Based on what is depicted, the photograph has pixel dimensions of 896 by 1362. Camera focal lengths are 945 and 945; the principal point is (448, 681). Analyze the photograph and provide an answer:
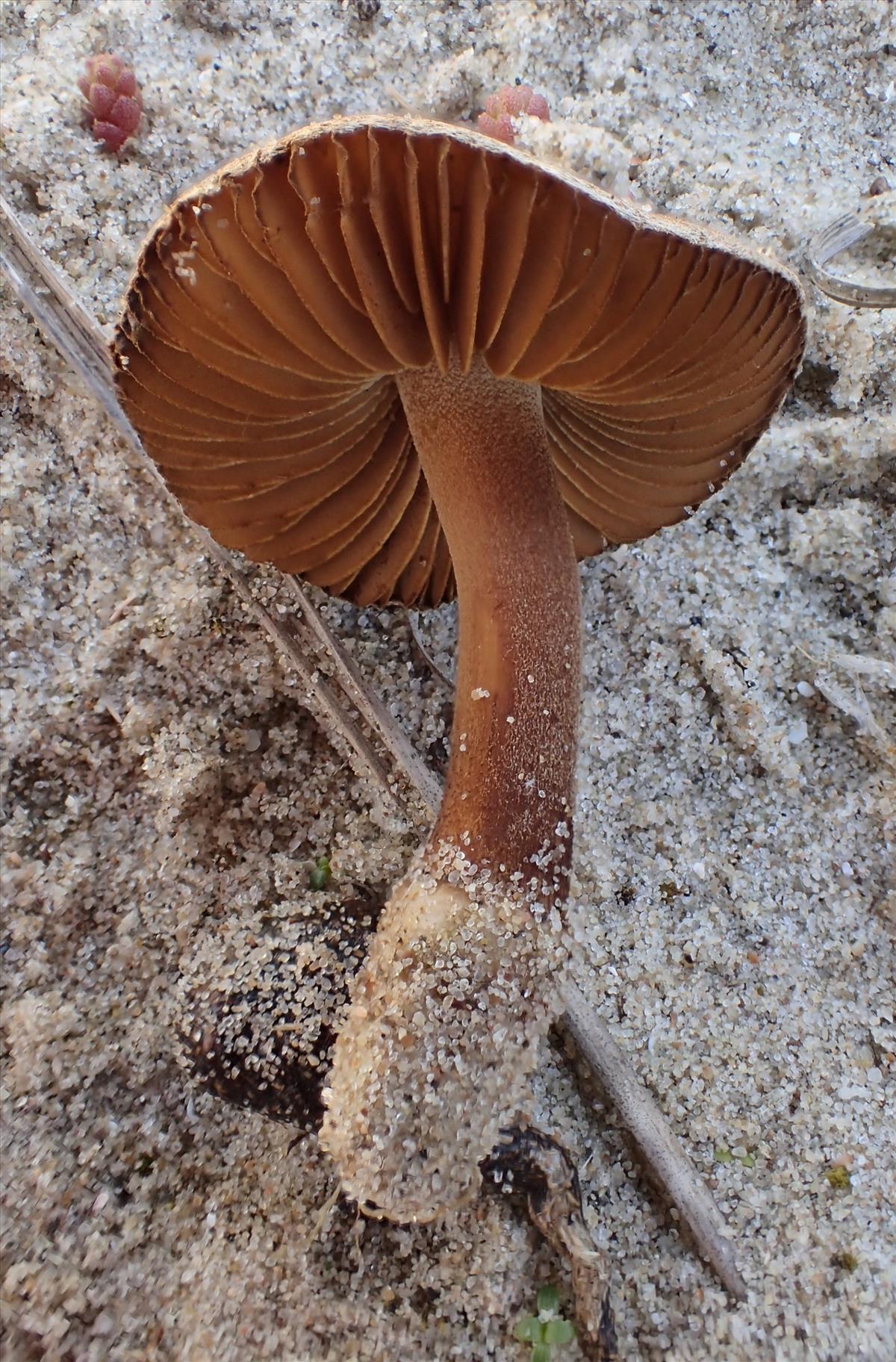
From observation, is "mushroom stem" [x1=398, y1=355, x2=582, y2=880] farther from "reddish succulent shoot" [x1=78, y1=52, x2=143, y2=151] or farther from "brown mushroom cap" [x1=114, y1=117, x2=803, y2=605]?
"reddish succulent shoot" [x1=78, y1=52, x2=143, y2=151]

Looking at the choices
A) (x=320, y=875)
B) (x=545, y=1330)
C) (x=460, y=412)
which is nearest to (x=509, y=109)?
(x=460, y=412)

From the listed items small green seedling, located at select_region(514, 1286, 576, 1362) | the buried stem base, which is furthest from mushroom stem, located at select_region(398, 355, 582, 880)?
small green seedling, located at select_region(514, 1286, 576, 1362)

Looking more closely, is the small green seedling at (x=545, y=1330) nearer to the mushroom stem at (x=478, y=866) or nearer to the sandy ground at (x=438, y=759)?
the sandy ground at (x=438, y=759)

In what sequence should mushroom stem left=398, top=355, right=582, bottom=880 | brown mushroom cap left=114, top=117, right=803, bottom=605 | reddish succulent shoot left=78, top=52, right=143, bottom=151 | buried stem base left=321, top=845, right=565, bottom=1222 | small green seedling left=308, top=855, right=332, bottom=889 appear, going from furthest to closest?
reddish succulent shoot left=78, top=52, right=143, bottom=151 → small green seedling left=308, top=855, right=332, bottom=889 → mushroom stem left=398, top=355, right=582, bottom=880 → buried stem base left=321, top=845, right=565, bottom=1222 → brown mushroom cap left=114, top=117, right=803, bottom=605

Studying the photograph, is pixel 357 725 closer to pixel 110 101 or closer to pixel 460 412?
pixel 460 412

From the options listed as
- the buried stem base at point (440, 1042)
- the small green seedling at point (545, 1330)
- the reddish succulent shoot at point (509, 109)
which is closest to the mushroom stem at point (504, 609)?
the buried stem base at point (440, 1042)

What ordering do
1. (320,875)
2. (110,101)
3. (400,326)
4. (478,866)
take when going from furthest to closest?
(110,101), (320,875), (478,866), (400,326)

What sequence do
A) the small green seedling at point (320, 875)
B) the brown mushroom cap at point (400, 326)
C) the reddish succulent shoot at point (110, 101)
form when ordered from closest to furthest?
the brown mushroom cap at point (400, 326), the small green seedling at point (320, 875), the reddish succulent shoot at point (110, 101)
